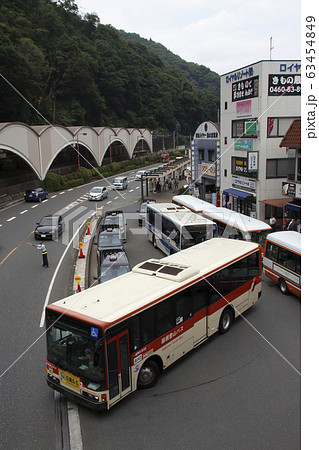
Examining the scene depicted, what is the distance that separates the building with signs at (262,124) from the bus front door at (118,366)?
774 inches

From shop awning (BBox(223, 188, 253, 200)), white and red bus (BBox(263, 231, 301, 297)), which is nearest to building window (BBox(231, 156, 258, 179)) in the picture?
shop awning (BBox(223, 188, 253, 200))

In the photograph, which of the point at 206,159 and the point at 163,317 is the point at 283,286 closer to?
the point at 163,317

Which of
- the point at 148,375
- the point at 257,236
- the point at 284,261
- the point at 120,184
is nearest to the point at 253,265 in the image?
the point at 284,261

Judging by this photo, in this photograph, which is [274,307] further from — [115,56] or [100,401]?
[115,56]

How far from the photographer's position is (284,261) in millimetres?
14969

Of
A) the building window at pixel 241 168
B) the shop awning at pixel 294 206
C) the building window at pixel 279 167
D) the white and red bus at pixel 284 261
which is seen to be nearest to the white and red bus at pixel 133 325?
the white and red bus at pixel 284 261

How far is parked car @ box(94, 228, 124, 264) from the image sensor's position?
1798cm

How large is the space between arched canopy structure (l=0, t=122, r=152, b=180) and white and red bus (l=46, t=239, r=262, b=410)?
3125 cm

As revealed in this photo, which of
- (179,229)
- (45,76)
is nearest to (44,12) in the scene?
(45,76)

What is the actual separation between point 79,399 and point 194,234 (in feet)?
36.2

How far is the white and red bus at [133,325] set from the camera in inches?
308

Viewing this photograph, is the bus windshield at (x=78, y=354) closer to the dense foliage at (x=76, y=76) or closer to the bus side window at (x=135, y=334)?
the bus side window at (x=135, y=334)

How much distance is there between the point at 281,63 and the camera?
981 inches

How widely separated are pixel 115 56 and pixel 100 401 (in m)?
95.1
